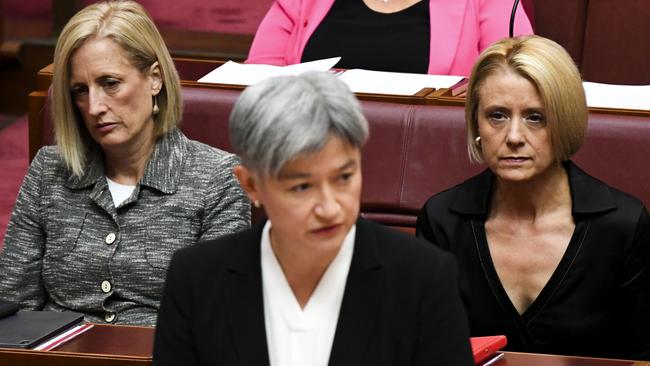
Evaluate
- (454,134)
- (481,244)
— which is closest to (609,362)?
(481,244)

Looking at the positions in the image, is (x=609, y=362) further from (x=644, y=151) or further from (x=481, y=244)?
(x=644, y=151)

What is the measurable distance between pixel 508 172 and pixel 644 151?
251mm

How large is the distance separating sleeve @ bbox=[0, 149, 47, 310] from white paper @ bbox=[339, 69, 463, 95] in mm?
449

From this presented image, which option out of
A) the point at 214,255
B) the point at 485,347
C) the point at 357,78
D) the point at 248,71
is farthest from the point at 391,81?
the point at 214,255

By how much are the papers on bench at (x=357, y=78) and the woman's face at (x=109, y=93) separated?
0.83 ft

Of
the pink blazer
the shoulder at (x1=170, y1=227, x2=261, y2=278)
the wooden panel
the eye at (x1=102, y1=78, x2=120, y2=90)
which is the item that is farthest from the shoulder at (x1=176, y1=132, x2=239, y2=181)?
the wooden panel

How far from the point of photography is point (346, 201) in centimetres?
82

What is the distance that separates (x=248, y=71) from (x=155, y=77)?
1.04ft

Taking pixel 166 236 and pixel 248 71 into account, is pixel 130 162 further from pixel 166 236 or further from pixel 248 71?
pixel 248 71

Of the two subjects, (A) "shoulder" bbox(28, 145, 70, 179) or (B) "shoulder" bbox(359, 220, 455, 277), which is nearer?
(B) "shoulder" bbox(359, 220, 455, 277)

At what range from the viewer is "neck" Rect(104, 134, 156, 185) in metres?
1.36

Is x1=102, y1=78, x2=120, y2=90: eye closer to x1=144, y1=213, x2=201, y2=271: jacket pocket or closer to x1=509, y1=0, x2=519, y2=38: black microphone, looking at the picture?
x1=144, y1=213, x2=201, y2=271: jacket pocket

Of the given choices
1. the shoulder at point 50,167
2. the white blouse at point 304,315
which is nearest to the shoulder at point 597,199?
the white blouse at point 304,315

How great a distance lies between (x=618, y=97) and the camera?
1529mm
